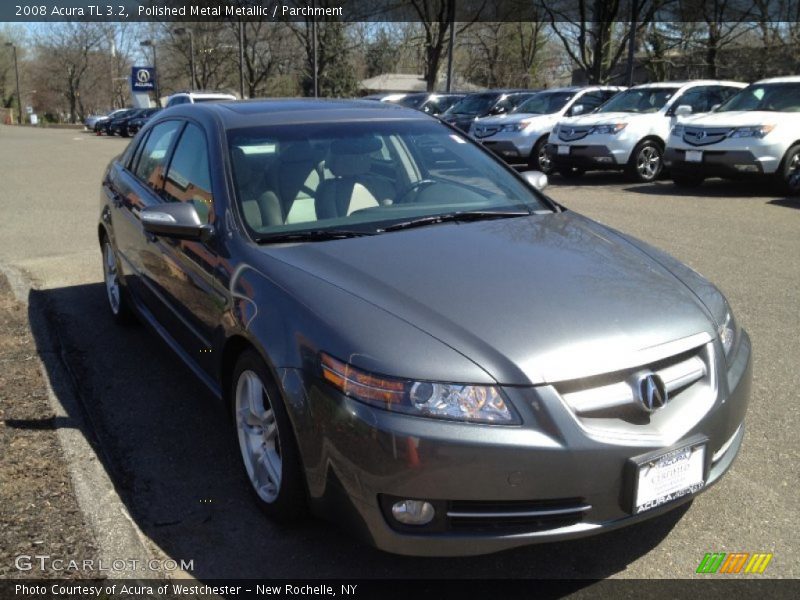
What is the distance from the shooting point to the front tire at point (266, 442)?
290 centimetres

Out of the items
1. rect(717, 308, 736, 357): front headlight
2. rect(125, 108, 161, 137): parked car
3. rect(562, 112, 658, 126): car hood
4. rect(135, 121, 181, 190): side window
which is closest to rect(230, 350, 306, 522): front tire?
rect(717, 308, 736, 357): front headlight

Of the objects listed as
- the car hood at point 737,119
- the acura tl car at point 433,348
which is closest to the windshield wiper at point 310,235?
the acura tl car at point 433,348

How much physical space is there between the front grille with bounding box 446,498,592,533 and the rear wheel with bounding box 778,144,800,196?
11062mm

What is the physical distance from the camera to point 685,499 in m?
2.71

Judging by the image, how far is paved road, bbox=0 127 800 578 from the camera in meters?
2.93

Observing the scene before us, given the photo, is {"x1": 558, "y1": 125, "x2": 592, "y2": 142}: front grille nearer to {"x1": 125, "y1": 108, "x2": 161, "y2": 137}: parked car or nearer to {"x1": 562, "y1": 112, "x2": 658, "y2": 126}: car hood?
{"x1": 562, "y1": 112, "x2": 658, "y2": 126}: car hood

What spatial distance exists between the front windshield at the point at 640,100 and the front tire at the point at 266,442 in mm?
12673

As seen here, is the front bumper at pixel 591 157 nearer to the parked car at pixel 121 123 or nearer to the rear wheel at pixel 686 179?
the rear wheel at pixel 686 179

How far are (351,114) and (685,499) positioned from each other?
105 inches

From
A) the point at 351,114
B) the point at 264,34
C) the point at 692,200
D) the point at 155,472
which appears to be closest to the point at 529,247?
the point at 351,114

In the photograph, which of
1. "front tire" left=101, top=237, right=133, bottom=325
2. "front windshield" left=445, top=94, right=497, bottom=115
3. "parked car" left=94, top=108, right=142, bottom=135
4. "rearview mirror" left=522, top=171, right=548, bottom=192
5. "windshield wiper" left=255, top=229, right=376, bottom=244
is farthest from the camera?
"parked car" left=94, top=108, right=142, bottom=135

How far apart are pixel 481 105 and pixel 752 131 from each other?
8.95 m

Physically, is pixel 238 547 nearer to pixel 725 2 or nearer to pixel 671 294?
pixel 671 294

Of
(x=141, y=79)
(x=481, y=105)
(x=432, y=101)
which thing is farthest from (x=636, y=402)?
(x=141, y=79)
